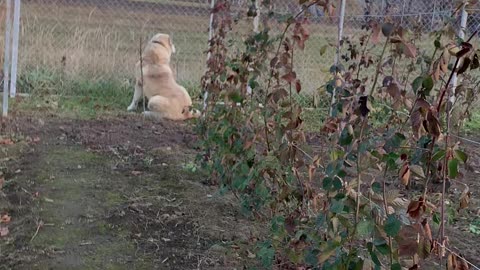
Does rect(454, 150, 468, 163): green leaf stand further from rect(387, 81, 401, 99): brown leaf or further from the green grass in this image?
the green grass

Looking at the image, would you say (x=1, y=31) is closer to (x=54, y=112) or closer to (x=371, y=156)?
(x=54, y=112)

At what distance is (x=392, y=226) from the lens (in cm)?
185

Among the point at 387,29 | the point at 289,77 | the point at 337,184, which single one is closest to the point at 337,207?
the point at 337,184

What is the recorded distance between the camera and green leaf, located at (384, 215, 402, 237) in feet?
6.06

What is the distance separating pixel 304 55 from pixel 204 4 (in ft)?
5.73

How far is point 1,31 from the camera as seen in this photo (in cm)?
746

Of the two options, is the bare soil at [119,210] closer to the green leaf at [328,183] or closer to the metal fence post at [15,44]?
the green leaf at [328,183]

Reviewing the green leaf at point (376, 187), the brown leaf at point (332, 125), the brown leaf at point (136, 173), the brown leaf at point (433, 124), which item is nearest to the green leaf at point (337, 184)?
the green leaf at point (376, 187)

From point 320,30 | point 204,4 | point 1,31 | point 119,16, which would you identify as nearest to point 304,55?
point 320,30

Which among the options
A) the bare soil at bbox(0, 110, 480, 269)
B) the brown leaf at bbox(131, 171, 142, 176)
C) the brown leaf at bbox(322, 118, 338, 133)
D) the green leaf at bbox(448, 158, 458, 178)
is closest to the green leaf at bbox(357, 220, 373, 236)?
the green leaf at bbox(448, 158, 458, 178)

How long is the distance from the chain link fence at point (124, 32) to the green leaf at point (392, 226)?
20.3ft

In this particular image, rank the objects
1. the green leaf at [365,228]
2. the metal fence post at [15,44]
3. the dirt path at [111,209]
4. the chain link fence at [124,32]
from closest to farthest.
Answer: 1. the green leaf at [365,228]
2. the dirt path at [111,209]
3. the metal fence post at [15,44]
4. the chain link fence at [124,32]

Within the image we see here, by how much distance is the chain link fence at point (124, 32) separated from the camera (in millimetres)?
8820

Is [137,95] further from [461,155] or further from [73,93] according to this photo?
[461,155]
